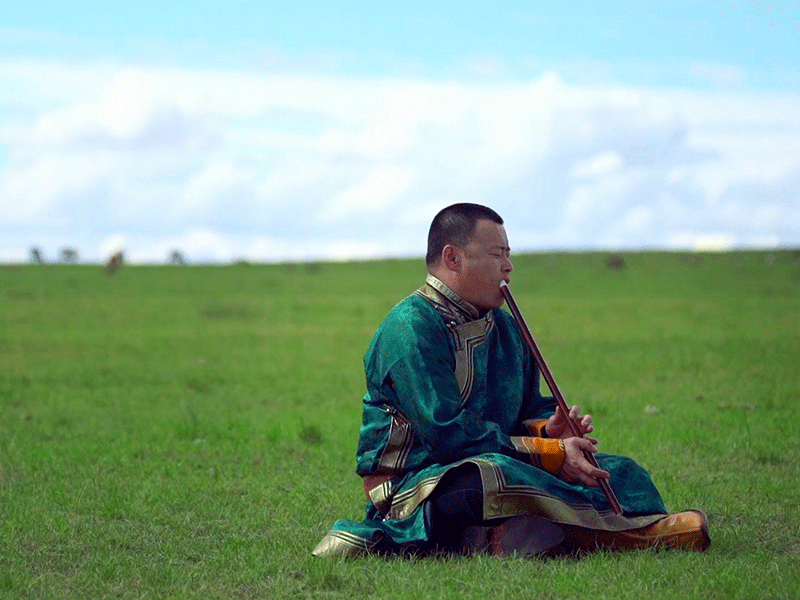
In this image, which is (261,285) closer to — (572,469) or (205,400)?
(205,400)

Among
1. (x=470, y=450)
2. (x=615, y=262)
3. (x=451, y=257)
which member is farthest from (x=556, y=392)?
(x=615, y=262)

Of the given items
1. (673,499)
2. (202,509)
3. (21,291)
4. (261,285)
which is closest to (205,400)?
(202,509)

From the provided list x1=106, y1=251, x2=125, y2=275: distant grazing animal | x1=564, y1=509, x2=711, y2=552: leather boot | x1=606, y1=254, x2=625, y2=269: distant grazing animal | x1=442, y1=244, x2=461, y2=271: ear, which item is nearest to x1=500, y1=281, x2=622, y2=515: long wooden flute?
x1=564, y1=509, x2=711, y2=552: leather boot

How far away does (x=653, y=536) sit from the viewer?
5855 millimetres

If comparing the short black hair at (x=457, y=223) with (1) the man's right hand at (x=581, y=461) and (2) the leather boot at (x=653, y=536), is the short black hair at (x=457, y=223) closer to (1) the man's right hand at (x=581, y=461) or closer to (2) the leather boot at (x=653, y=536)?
(1) the man's right hand at (x=581, y=461)

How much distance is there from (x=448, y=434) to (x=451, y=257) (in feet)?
2.99

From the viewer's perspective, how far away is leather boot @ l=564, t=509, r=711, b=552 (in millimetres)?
5809

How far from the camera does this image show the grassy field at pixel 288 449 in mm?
5387

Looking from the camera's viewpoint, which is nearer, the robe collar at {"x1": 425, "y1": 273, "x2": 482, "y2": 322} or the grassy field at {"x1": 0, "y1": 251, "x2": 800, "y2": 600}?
the grassy field at {"x1": 0, "y1": 251, "x2": 800, "y2": 600}

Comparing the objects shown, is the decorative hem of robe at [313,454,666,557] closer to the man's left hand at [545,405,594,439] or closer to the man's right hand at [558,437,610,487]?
the man's right hand at [558,437,610,487]

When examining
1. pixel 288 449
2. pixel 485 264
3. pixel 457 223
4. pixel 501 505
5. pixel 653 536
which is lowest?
pixel 288 449

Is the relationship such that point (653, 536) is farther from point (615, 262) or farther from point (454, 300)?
point (615, 262)

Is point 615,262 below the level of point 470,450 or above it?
above

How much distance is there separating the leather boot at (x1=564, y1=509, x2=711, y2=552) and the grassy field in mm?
128
